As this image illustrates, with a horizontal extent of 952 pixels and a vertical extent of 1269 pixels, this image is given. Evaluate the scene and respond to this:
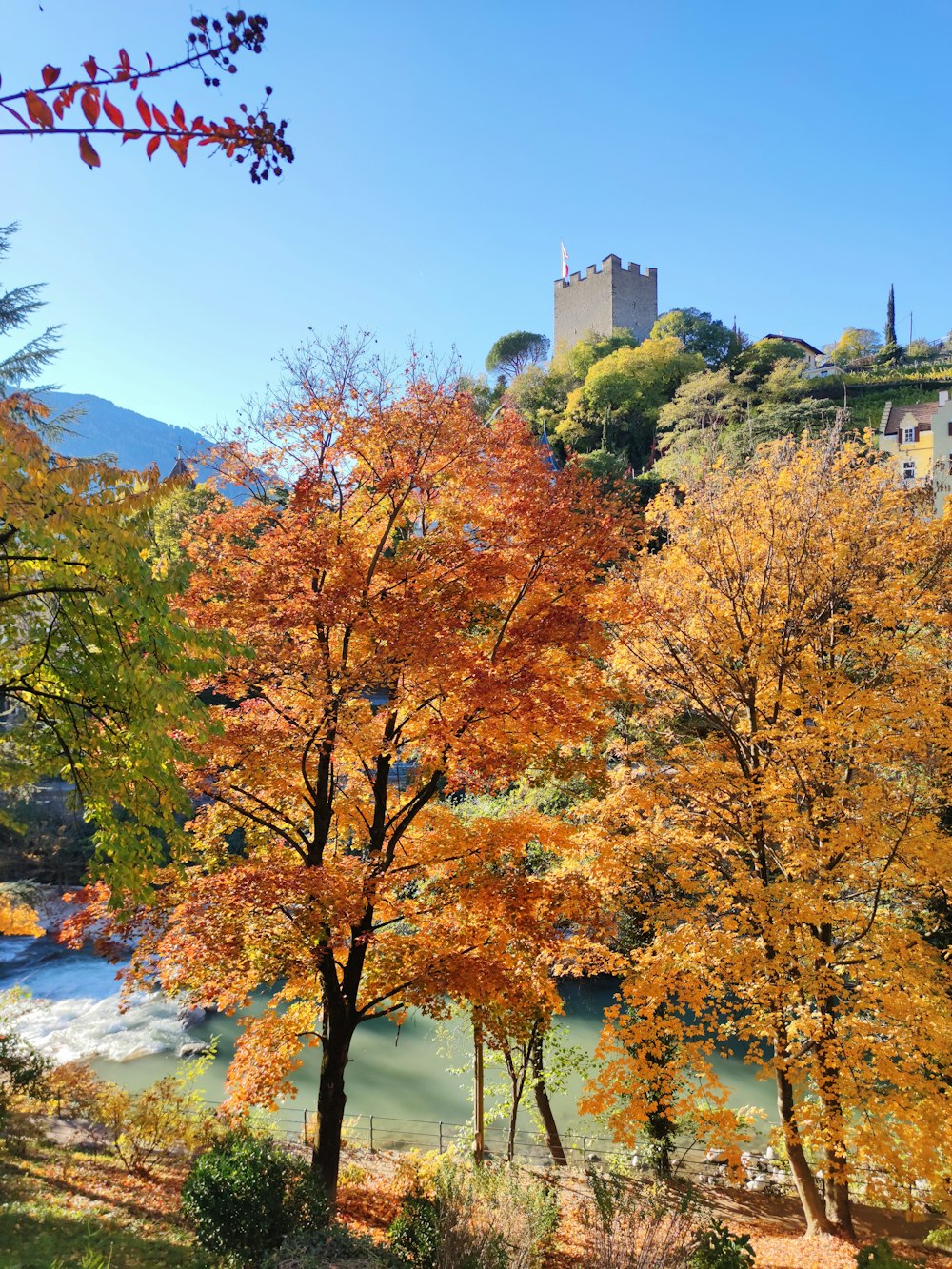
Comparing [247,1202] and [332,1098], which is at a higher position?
[332,1098]

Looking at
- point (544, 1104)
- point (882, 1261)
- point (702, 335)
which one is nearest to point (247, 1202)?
point (882, 1261)

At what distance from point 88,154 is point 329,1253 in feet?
25.0

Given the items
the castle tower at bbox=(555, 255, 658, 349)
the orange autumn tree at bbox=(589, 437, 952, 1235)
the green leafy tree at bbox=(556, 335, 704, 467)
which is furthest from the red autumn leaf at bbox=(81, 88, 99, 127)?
the castle tower at bbox=(555, 255, 658, 349)

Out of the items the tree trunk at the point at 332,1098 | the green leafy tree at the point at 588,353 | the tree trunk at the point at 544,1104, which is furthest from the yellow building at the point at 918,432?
the tree trunk at the point at 332,1098

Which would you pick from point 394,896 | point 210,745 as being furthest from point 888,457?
point 210,745

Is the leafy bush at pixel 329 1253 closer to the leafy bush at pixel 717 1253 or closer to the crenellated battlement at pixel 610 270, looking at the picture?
the leafy bush at pixel 717 1253

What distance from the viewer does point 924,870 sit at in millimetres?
8086

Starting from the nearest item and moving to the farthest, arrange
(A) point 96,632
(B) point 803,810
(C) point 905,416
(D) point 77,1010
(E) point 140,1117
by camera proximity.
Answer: (A) point 96,632 < (B) point 803,810 < (E) point 140,1117 < (D) point 77,1010 < (C) point 905,416

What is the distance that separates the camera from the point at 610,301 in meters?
60.9

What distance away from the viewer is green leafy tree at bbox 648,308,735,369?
180 feet

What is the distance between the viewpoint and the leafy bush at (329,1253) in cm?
605

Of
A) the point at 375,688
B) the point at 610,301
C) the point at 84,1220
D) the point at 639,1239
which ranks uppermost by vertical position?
the point at 610,301

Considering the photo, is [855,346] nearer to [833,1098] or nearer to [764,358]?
[764,358]

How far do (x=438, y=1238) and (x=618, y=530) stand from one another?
6.73m
